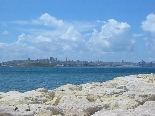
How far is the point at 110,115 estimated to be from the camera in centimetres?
627

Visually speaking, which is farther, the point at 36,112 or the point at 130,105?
the point at 130,105

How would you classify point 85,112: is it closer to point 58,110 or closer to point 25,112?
point 58,110

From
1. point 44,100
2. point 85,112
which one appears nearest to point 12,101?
point 44,100

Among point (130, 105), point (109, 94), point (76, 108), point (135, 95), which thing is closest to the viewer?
point (76, 108)

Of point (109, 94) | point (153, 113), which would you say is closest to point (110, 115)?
point (153, 113)

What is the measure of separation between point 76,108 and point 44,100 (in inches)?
96.6

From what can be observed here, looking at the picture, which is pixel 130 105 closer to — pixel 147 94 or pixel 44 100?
pixel 147 94

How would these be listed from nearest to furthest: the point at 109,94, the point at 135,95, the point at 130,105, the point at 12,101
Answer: the point at 130,105 < the point at 12,101 < the point at 135,95 < the point at 109,94

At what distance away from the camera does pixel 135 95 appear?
32.0ft

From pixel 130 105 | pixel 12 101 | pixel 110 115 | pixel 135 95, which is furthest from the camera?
pixel 135 95

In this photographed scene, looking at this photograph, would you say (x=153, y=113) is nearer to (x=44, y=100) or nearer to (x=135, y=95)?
(x=135, y=95)

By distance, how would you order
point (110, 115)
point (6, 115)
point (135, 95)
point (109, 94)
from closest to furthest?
point (110, 115), point (6, 115), point (135, 95), point (109, 94)

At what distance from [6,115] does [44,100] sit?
2800 mm

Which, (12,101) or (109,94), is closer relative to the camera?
(12,101)
